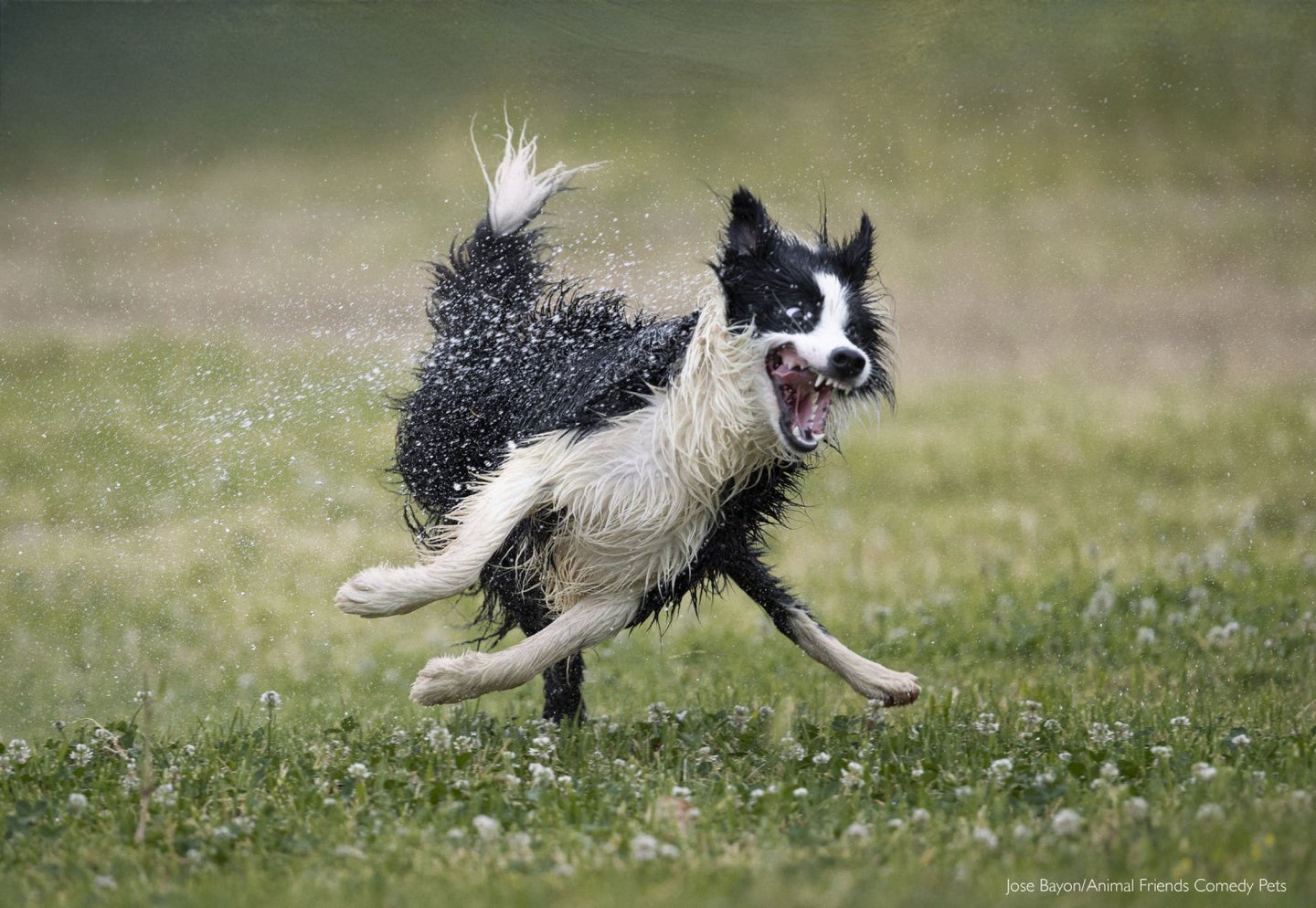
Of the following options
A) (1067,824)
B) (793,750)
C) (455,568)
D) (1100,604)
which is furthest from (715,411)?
(1100,604)

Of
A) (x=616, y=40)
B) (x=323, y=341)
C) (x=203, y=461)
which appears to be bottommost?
(x=203, y=461)

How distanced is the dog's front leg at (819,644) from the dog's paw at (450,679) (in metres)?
0.80

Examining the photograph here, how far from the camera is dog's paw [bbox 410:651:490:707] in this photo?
387 centimetres

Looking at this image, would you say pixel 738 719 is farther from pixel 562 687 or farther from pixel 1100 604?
pixel 1100 604

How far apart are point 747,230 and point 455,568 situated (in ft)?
3.73

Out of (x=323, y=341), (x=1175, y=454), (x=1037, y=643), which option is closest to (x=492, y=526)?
(x=1037, y=643)

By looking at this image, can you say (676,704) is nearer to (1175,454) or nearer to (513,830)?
(513,830)

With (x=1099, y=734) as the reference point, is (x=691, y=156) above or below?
above

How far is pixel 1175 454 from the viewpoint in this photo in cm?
859

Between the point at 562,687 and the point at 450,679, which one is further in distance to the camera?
the point at 562,687

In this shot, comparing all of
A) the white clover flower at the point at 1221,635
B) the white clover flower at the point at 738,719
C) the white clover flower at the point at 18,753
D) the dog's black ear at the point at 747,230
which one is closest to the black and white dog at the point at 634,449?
the dog's black ear at the point at 747,230

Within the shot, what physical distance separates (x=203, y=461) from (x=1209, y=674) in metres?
4.46

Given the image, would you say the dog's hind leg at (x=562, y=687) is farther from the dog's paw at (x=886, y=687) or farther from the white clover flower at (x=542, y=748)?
the dog's paw at (x=886, y=687)

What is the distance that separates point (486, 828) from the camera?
10.3 feet
